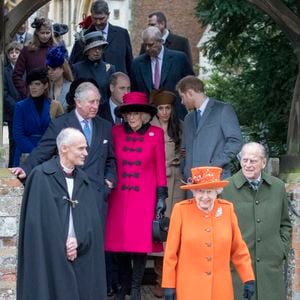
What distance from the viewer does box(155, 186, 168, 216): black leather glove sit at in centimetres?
880

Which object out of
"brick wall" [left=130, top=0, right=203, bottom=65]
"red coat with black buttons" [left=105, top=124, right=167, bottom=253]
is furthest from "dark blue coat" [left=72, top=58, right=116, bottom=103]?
"brick wall" [left=130, top=0, right=203, bottom=65]

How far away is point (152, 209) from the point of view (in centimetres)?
891

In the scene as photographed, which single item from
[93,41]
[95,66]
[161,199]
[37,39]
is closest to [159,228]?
[161,199]

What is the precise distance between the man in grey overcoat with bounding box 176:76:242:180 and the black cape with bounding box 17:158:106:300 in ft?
5.39

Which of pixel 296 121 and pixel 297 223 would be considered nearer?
pixel 297 223

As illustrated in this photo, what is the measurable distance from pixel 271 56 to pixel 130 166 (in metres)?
7.38

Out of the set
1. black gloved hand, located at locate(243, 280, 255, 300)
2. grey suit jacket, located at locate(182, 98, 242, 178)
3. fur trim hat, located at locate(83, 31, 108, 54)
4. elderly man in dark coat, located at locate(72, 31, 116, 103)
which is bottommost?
black gloved hand, located at locate(243, 280, 255, 300)

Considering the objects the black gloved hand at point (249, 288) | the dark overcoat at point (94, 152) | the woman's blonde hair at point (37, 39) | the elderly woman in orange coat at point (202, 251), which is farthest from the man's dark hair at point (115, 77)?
the black gloved hand at point (249, 288)

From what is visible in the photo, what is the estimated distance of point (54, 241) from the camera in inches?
285

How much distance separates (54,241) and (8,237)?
3.84 feet

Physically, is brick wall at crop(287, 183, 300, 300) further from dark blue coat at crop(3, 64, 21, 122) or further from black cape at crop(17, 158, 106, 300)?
dark blue coat at crop(3, 64, 21, 122)

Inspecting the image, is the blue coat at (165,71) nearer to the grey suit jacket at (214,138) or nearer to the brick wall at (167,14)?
the grey suit jacket at (214,138)

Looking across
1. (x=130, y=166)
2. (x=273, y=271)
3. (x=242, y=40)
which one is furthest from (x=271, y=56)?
(x=273, y=271)

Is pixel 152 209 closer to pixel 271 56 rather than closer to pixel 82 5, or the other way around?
pixel 271 56
